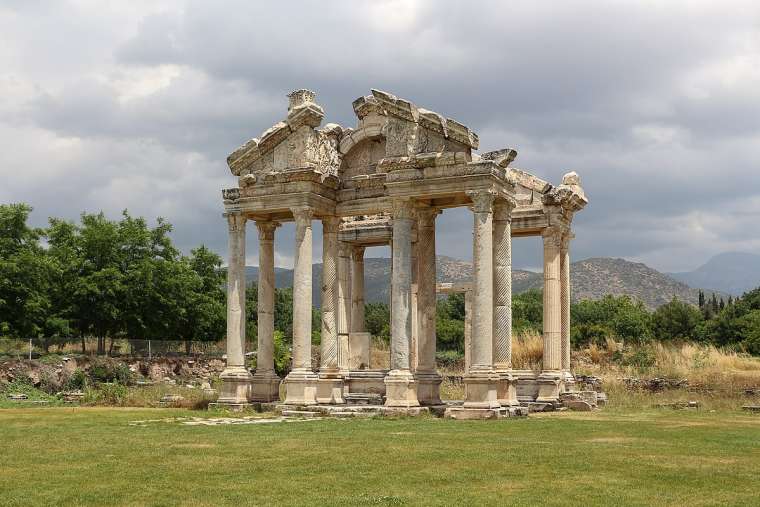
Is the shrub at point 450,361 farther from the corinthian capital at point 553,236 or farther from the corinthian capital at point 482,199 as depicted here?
the corinthian capital at point 482,199

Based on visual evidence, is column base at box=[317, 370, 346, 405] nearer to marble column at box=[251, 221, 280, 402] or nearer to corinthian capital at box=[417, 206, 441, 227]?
marble column at box=[251, 221, 280, 402]

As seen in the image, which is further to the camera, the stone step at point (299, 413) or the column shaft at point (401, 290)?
the stone step at point (299, 413)

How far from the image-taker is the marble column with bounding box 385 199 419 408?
87.2ft

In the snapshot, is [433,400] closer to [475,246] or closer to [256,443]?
[475,246]

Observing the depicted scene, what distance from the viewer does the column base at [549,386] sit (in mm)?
31688

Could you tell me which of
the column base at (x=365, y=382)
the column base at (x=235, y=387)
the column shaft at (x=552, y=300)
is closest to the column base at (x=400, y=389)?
the column base at (x=365, y=382)

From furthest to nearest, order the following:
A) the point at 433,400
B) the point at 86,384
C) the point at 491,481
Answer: the point at 86,384 < the point at 433,400 < the point at 491,481

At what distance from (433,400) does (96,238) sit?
32273 mm

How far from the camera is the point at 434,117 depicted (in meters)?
27.2

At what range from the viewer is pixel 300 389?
28.5 m

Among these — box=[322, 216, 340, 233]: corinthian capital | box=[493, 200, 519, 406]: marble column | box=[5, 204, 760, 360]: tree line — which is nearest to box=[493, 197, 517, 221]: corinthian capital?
box=[493, 200, 519, 406]: marble column

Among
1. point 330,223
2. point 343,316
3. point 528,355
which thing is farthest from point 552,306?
point 528,355

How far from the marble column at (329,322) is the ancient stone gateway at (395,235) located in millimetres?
45

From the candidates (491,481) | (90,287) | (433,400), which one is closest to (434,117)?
(433,400)
